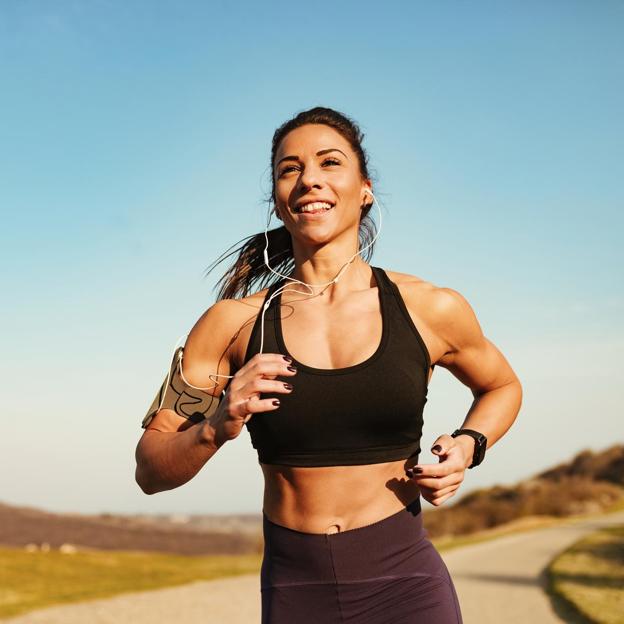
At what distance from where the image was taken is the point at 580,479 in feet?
114

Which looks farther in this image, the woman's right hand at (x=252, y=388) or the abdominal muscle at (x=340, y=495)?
the abdominal muscle at (x=340, y=495)

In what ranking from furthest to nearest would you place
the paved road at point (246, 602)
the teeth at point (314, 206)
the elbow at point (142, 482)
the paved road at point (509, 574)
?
the paved road at point (246, 602)
the paved road at point (509, 574)
the teeth at point (314, 206)
the elbow at point (142, 482)

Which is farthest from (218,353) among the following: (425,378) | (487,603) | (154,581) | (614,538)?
(614,538)

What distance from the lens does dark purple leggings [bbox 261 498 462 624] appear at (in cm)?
240

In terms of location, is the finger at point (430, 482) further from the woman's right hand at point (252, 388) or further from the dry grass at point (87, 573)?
the dry grass at point (87, 573)

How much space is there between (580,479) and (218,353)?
35214mm

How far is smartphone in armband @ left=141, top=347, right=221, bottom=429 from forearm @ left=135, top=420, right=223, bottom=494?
106mm

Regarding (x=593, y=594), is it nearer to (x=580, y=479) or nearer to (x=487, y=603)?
(x=487, y=603)

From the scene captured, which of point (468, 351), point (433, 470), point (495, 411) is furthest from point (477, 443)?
point (433, 470)

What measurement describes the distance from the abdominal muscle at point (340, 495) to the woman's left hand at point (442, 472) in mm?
98

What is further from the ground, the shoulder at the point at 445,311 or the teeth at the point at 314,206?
the teeth at the point at 314,206

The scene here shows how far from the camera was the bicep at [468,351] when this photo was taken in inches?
108

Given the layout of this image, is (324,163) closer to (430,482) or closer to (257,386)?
(257,386)

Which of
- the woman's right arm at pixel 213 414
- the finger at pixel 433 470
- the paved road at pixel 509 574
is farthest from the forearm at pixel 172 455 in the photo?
the paved road at pixel 509 574
